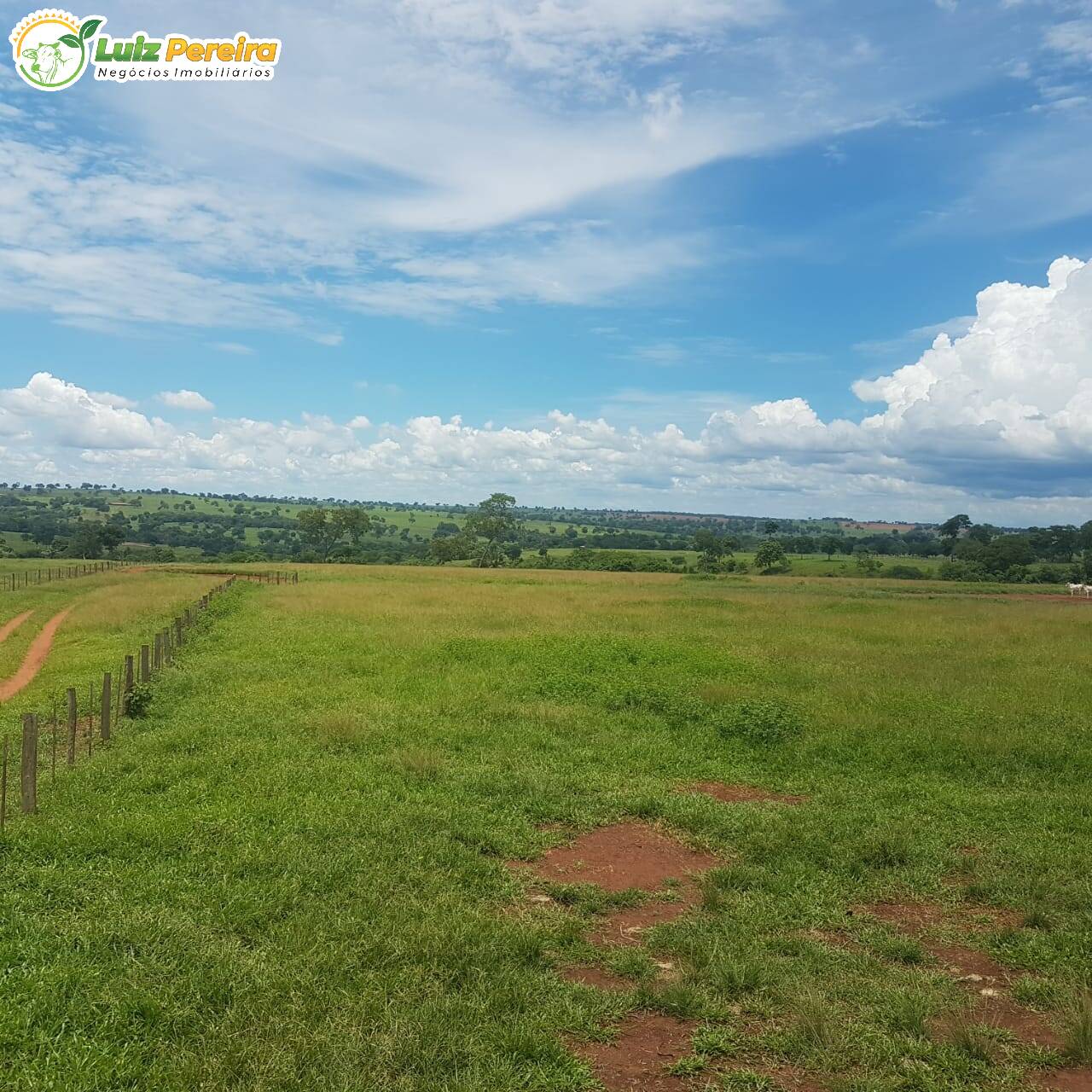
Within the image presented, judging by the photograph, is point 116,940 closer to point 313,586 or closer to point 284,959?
point 284,959

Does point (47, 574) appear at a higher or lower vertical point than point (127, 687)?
lower

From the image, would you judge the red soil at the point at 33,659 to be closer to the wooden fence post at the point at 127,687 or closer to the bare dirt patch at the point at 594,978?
the wooden fence post at the point at 127,687

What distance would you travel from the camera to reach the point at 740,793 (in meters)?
12.3

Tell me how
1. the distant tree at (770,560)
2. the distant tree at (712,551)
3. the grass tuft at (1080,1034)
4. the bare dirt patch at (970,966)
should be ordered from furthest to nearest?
the distant tree at (712,551) < the distant tree at (770,560) < the bare dirt patch at (970,966) < the grass tuft at (1080,1034)

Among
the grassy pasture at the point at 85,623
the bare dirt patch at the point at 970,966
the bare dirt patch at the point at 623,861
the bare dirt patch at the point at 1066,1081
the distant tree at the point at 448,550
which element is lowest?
the grassy pasture at the point at 85,623

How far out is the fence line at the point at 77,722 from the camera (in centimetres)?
1001

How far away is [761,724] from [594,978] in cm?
897

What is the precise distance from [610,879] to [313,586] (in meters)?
40.7

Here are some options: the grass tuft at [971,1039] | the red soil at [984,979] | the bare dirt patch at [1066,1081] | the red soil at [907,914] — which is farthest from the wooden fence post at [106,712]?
the bare dirt patch at [1066,1081]

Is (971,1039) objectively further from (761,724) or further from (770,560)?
(770,560)

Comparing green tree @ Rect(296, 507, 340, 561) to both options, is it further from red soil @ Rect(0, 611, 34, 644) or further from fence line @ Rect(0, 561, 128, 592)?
red soil @ Rect(0, 611, 34, 644)

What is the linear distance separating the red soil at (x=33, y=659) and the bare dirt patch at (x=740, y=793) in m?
15.7

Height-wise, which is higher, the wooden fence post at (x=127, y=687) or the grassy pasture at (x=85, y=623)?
the wooden fence post at (x=127, y=687)

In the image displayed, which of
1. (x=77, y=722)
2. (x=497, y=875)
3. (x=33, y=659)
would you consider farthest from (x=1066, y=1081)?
(x=33, y=659)
